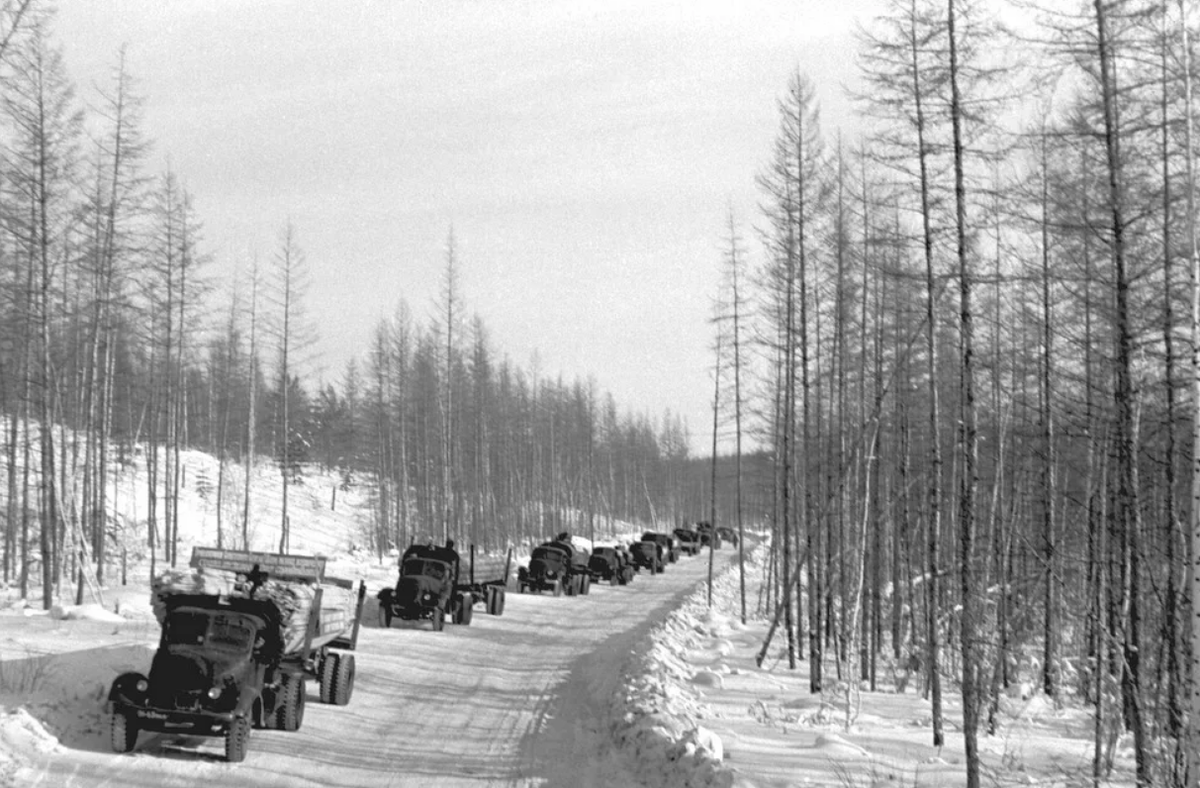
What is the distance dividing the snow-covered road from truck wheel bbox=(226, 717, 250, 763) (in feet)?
0.38

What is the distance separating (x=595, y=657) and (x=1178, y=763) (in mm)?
11462

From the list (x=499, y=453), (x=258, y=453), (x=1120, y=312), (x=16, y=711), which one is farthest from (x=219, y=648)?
(x=258, y=453)

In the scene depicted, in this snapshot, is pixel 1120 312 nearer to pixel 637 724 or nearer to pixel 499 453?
pixel 637 724

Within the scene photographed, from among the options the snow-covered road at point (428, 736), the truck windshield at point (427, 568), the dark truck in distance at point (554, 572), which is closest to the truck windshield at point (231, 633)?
the snow-covered road at point (428, 736)

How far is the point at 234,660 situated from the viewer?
37.6ft

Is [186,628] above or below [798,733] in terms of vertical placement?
above

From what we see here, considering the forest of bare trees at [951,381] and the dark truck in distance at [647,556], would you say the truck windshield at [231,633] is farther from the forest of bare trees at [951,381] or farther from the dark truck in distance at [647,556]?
the dark truck in distance at [647,556]

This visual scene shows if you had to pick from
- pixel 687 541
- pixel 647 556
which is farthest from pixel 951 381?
pixel 687 541

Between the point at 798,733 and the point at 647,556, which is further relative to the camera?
the point at 647,556

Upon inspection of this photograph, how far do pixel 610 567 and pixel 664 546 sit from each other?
626 inches

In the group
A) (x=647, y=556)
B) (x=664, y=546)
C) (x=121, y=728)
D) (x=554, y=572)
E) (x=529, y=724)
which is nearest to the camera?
(x=121, y=728)

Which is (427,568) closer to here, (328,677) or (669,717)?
(328,677)

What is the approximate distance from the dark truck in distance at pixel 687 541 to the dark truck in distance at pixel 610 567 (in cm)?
2504

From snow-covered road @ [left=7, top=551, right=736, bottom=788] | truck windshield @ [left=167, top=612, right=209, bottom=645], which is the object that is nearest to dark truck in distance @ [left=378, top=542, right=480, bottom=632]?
snow-covered road @ [left=7, top=551, right=736, bottom=788]
